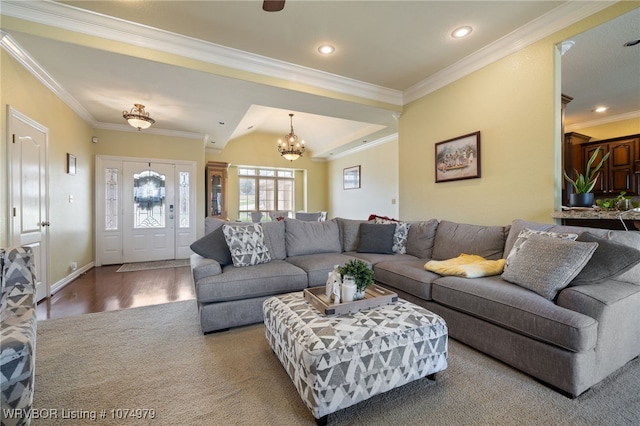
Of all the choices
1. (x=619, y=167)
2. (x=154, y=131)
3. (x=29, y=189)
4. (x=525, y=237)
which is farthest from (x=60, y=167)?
(x=619, y=167)

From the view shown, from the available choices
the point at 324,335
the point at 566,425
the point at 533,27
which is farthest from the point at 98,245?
the point at 533,27

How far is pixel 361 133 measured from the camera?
6410 millimetres

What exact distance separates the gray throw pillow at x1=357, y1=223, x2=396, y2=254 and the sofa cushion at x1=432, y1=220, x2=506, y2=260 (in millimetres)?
524

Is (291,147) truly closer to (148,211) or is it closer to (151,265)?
(148,211)

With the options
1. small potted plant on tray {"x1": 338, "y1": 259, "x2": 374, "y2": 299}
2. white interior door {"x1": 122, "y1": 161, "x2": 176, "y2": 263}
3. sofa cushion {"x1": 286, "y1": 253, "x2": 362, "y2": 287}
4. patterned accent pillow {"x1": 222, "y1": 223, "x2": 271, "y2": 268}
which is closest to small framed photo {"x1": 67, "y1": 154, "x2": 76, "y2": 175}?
white interior door {"x1": 122, "y1": 161, "x2": 176, "y2": 263}

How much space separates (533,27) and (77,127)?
6.12m

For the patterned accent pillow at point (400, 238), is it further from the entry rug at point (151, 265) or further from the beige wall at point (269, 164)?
the beige wall at point (269, 164)

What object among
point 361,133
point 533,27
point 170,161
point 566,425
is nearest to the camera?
point 566,425

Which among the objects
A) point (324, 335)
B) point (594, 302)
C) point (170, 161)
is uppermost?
point (170, 161)

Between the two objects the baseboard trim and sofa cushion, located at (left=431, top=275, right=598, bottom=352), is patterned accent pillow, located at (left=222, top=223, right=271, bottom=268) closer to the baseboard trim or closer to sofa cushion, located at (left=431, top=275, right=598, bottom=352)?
sofa cushion, located at (left=431, top=275, right=598, bottom=352)

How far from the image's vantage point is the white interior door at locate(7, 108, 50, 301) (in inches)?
106

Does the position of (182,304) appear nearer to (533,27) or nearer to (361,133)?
(533,27)

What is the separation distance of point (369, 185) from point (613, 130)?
453cm

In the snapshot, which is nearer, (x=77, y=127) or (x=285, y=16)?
(x=285, y=16)
